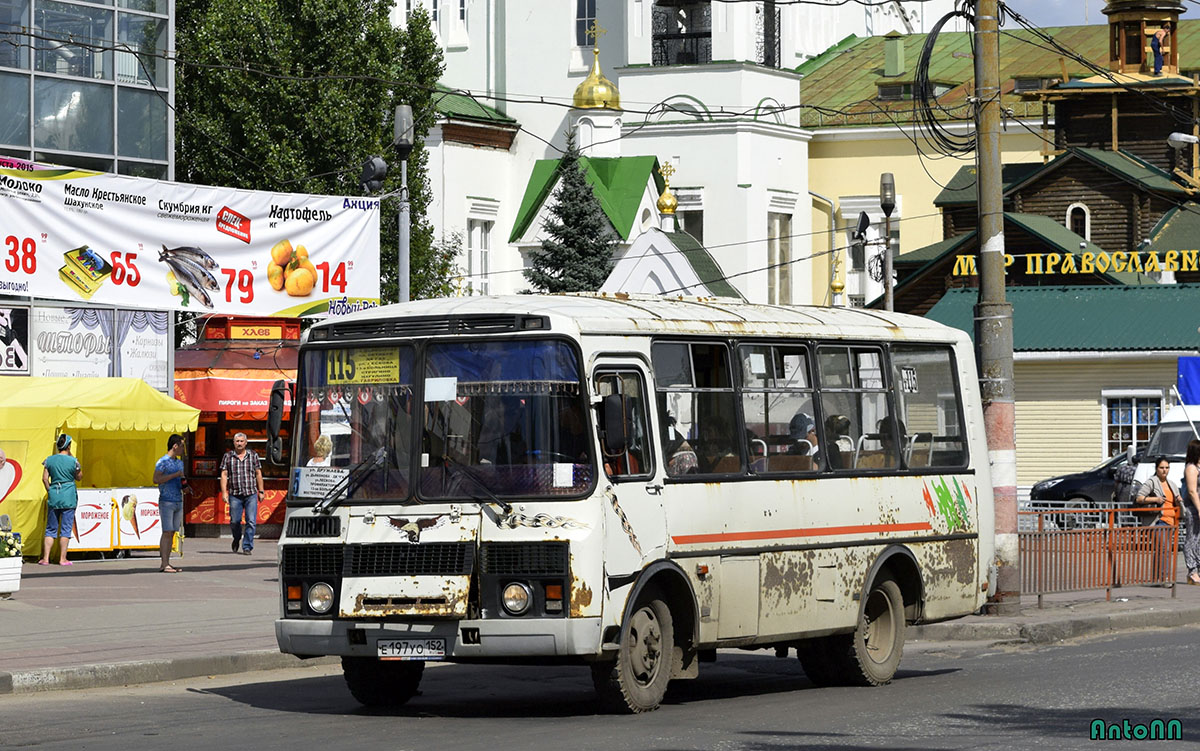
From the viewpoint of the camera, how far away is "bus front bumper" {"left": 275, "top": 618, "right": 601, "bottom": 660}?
12562 millimetres

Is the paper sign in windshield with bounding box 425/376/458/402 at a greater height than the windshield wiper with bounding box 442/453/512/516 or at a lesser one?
greater

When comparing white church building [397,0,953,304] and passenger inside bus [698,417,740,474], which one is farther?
white church building [397,0,953,304]

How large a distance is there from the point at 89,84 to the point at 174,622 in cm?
1295

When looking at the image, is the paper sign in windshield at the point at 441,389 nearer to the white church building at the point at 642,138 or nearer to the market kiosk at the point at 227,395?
the market kiosk at the point at 227,395

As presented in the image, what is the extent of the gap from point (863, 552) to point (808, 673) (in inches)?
43.7

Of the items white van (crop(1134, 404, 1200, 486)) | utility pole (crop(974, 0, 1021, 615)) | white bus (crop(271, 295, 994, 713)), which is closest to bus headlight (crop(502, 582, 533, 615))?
white bus (crop(271, 295, 994, 713))

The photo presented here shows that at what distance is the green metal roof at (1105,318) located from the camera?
154 ft

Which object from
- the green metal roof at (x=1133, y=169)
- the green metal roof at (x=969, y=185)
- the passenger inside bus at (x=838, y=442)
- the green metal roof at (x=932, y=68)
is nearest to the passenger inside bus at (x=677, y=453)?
the passenger inside bus at (x=838, y=442)

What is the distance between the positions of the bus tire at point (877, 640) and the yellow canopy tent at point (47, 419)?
1453 cm

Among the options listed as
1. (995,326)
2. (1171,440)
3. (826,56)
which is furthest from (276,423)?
(826,56)

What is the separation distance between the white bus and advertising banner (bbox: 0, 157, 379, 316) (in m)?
9.94

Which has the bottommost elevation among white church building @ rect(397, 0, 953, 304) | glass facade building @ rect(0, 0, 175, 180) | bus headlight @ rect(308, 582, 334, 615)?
bus headlight @ rect(308, 582, 334, 615)

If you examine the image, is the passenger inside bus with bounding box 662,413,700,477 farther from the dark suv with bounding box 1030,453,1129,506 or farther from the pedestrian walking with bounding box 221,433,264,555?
the dark suv with bounding box 1030,453,1129,506

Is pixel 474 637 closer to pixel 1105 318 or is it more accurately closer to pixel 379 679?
pixel 379 679
